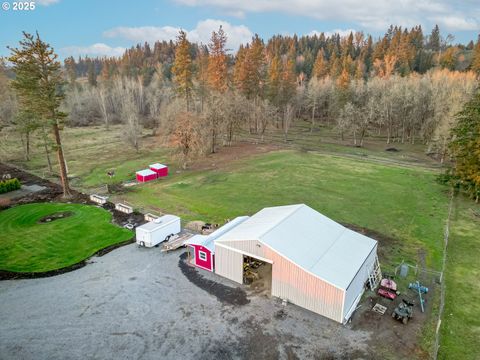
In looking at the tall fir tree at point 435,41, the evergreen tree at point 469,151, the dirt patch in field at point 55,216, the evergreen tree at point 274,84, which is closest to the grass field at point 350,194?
the evergreen tree at point 469,151

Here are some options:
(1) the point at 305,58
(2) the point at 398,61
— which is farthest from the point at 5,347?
(1) the point at 305,58

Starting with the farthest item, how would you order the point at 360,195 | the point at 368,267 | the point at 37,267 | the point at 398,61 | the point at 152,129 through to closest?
the point at 398,61 < the point at 152,129 < the point at 360,195 < the point at 37,267 < the point at 368,267

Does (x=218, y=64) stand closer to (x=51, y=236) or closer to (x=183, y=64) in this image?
(x=183, y=64)

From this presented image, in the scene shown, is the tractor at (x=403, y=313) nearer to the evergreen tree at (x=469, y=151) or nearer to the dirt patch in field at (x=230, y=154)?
the evergreen tree at (x=469, y=151)

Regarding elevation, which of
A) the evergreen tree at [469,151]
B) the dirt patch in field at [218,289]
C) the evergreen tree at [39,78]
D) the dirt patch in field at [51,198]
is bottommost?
the dirt patch in field at [218,289]

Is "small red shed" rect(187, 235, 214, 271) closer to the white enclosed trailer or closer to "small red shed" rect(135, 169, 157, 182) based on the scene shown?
the white enclosed trailer

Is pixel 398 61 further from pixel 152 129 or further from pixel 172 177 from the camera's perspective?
pixel 172 177
